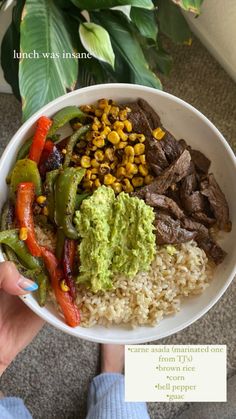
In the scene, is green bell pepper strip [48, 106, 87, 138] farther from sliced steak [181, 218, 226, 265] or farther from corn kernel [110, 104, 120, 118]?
sliced steak [181, 218, 226, 265]

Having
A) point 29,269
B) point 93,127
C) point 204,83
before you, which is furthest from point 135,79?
point 29,269

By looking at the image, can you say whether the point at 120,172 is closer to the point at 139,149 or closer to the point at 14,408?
the point at 139,149

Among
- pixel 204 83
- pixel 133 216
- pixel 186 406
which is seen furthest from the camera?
pixel 204 83

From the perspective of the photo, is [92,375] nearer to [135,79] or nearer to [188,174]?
[188,174]

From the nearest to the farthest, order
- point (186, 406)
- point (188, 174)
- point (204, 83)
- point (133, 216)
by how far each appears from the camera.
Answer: point (133, 216)
point (188, 174)
point (186, 406)
point (204, 83)

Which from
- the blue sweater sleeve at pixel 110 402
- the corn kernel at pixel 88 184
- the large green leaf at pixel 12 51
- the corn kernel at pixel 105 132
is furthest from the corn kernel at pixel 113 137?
the blue sweater sleeve at pixel 110 402

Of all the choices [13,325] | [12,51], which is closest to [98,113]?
[12,51]

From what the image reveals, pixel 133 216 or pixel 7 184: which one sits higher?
pixel 133 216
